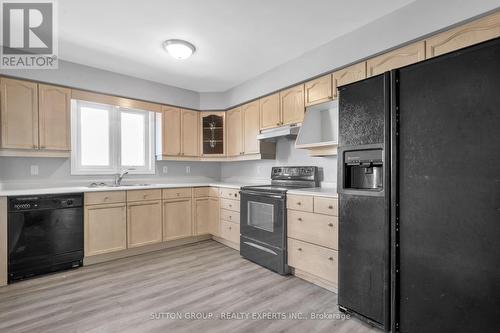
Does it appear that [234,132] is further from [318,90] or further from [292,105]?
[318,90]

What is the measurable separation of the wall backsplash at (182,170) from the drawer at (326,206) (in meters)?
0.73

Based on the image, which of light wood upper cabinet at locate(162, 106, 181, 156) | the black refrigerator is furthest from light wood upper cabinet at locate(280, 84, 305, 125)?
light wood upper cabinet at locate(162, 106, 181, 156)

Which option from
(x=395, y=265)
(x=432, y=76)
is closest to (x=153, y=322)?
(x=395, y=265)

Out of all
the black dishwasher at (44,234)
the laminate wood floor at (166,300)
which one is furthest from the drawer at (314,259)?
the black dishwasher at (44,234)

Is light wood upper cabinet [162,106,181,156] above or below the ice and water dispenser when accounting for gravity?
above

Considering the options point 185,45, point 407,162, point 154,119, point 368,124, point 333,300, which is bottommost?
point 333,300

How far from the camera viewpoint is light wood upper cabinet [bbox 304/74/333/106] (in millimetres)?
2807

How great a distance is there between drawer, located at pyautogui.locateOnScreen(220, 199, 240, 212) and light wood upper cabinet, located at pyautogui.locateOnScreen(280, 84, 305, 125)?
1319mm

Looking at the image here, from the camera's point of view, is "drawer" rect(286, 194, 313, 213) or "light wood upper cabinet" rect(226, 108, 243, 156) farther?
"light wood upper cabinet" rect(226, 108, 243, 156)

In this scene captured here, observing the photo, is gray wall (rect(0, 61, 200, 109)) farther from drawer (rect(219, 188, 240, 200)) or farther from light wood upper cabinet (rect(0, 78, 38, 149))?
drawer (rect(219, 188, 240, 200))

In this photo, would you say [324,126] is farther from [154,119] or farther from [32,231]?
[32,231]

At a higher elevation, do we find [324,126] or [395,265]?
[324,126]

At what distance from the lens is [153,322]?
1.93 m

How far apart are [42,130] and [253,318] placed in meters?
3.22
